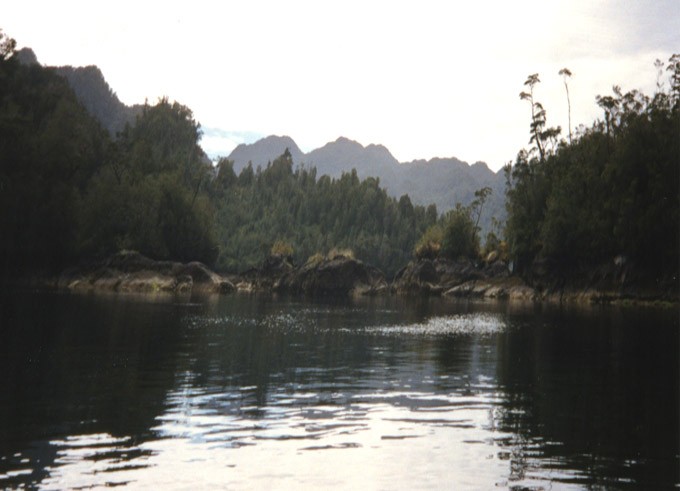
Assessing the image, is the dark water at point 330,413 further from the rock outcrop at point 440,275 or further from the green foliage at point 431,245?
the green foliage at point 431,245

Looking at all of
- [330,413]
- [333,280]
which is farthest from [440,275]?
[330,413]

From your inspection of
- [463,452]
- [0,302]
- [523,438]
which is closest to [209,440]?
[463,452]

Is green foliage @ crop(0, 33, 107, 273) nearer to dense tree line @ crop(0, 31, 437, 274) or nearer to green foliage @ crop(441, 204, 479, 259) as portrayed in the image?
dense tree line @ crop(0, 31, 437, 274)

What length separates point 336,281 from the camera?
133 m

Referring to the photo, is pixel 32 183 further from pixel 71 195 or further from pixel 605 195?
pixel 605 195

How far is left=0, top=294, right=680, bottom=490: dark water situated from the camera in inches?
481

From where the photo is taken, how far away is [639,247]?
82375 millimetres

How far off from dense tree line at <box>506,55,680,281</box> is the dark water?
4711 centimetres

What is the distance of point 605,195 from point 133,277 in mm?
67662

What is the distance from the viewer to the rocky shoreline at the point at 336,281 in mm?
97750

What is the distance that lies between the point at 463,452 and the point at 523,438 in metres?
2.16

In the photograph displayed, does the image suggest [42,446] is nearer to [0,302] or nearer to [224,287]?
[0,302]

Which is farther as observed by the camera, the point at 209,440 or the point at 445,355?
the point at 445,355

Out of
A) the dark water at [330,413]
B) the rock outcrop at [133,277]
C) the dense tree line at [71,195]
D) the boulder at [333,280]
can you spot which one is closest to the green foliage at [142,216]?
the dense tree line at [71,195]
